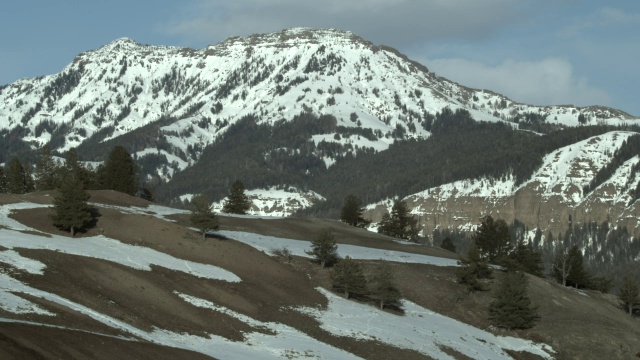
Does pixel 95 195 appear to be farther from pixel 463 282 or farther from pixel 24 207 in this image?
pixel 463 282

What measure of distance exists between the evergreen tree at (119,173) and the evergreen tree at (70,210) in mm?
54534

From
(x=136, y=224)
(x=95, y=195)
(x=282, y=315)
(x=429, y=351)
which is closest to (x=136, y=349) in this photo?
(x=282, y=315)

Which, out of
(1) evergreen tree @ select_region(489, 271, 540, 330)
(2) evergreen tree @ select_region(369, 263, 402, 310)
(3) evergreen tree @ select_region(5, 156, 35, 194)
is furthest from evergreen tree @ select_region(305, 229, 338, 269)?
(3) evergreen tree @ select_region(5, 156, 35, 194)

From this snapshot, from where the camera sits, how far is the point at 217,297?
70875mm

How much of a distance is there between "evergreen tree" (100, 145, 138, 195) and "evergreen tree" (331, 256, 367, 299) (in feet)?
200

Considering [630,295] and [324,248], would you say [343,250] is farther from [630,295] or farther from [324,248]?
[630,295]

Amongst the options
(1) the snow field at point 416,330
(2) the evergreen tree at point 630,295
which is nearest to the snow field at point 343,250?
(1) the snow field at point 416,330

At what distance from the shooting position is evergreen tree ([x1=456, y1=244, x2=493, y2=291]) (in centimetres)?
9788

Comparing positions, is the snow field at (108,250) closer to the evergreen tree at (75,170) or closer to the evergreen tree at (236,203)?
the evergreen tree at (75,170)

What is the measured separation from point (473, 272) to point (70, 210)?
41.9 meters

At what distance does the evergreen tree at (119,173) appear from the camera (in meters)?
139

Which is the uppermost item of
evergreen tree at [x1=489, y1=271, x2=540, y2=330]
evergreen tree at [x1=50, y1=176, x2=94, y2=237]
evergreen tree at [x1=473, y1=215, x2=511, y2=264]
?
evergreen tree at [x1=473, y1=215, x2=511, y2=264]

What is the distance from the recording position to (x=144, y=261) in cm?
7575

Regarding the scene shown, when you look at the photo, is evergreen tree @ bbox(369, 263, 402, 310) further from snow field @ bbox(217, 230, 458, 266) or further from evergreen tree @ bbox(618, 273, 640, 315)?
evergreen tree @ bbox(618, 273, 640, 315)
